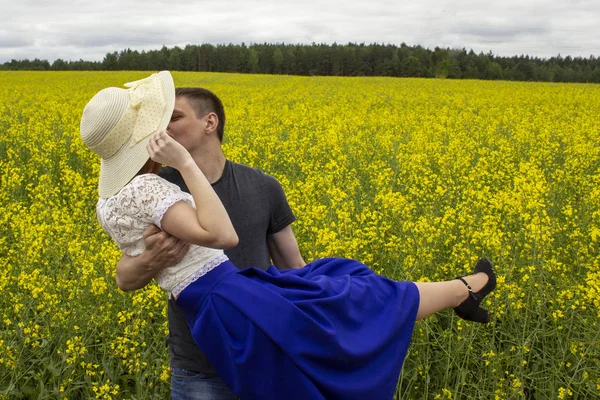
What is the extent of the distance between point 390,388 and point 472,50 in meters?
63.6

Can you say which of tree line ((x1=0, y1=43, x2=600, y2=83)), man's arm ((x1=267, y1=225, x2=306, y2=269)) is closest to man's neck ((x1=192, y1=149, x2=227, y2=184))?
man's arm ((x1=267, y1=225, x2=306, y2=269))

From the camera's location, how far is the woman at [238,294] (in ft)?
5.52

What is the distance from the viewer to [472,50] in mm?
60594

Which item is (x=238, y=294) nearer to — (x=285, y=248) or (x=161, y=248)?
(x=161, y=248)

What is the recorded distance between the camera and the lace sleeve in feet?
5.75

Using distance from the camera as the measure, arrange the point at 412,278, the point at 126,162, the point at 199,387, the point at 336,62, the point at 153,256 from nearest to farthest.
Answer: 1. the point at 153,256
2. the point at 126,162
3. the point at 199,387
4. the point at 412,278
5. the point at 336,62

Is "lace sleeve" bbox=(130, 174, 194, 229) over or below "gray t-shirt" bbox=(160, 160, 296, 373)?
over

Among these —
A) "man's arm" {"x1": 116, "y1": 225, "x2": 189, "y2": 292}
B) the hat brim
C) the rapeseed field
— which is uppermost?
the hat brim

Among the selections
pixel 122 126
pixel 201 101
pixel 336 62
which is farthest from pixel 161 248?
pixel 336 62

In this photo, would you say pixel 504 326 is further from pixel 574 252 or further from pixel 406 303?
pixel 406 303

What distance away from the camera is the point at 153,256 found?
1.78m

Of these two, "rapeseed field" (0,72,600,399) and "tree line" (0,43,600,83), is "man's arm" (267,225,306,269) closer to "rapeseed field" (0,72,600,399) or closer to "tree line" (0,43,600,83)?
"rapeseed field" (0,72,600,399)

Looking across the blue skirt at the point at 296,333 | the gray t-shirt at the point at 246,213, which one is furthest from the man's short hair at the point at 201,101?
the blue skirt at the point at 296,333

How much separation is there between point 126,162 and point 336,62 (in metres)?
61.1
